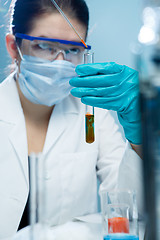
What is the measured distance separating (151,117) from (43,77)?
1103 mm

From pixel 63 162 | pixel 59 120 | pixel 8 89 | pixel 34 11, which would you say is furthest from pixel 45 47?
pixel 63 162

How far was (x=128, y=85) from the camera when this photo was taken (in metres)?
1.25

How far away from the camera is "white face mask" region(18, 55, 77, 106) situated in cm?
140

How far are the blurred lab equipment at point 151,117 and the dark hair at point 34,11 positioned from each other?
1161 millimetres

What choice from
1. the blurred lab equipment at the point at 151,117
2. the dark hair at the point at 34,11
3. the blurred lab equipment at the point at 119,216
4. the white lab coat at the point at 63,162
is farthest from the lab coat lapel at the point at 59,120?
the blurred lab equipment at the point at 151,117

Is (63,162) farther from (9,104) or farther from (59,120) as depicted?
(9,104)

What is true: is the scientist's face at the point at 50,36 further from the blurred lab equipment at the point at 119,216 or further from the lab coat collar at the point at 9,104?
the blurred lab equipment at the point at 119,216

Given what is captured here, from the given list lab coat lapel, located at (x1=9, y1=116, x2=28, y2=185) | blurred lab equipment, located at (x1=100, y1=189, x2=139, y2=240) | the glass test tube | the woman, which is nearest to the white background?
the woman

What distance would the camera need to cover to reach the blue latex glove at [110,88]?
1.22 meters

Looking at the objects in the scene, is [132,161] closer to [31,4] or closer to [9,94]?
[9,94]

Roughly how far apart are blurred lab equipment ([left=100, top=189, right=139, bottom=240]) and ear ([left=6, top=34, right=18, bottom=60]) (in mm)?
1027

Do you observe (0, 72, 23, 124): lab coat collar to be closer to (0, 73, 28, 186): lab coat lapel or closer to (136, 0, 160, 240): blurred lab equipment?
(0, 73, 28, 186): lab coat lapel

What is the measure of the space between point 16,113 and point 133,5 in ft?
3.59

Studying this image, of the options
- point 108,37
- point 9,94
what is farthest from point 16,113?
point 108,37
